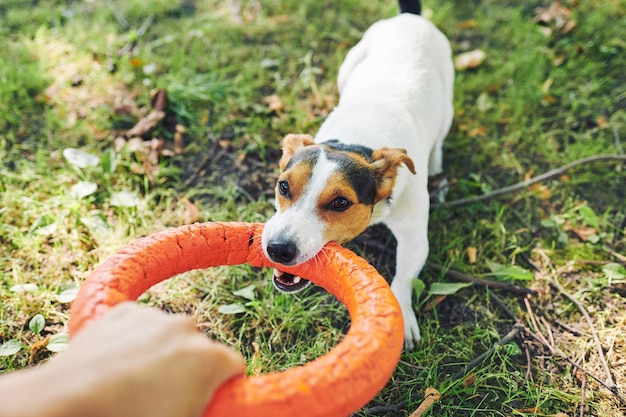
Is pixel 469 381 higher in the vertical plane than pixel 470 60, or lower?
lower

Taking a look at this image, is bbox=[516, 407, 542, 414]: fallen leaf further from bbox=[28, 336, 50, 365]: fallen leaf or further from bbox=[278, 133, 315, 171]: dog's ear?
bbox=[28, 336, 50, 365]: fallen leaf

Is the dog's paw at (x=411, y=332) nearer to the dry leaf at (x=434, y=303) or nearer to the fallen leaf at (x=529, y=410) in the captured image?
the dry leaf at (x=434, y=303)

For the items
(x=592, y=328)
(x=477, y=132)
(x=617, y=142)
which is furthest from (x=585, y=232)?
(x=477, y=132)

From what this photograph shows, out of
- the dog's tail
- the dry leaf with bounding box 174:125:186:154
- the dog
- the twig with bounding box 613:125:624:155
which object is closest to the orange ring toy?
the dog

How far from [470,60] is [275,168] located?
9.02ft

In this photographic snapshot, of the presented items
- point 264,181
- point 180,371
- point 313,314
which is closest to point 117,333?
point 180,371

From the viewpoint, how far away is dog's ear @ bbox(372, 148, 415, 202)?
10.7 ft

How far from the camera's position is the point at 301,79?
549cm

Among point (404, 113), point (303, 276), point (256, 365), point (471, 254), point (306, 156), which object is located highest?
point (306, 156)

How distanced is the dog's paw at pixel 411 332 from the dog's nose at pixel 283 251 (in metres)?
1.02

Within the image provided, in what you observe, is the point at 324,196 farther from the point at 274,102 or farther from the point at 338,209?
the point at 274,102

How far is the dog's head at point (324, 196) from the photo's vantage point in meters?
2.88

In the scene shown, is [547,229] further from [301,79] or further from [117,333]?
[117,333]

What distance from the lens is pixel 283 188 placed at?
3182mm
